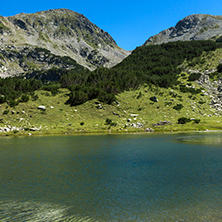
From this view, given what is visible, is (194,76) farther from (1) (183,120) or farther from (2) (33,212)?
(2) (33,212)

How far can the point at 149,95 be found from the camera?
134 meters

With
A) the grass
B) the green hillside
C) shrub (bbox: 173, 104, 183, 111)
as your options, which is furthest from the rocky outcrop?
shrub (bbox: 173, 104, 183, 111)

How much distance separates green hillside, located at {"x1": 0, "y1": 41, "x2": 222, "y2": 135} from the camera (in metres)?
97.1

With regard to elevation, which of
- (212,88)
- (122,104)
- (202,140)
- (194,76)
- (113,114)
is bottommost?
(202,140)

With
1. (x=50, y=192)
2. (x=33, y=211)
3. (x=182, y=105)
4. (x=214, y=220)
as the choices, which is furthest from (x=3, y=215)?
(x=182, y=105)

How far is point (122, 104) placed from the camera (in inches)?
4717

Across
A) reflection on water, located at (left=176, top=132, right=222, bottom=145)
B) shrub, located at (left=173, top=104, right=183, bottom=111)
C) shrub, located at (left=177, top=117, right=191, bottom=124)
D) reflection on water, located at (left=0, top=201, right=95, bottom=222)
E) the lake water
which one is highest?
shrub, located at (left=173, top=104, right=183, bottom=111)

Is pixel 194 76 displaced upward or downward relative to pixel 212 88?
upward

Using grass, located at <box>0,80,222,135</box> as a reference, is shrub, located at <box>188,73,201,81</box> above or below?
above

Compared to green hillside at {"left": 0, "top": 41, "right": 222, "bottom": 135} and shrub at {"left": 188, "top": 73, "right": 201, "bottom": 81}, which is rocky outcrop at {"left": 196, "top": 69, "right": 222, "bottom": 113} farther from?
shrub at {"left": 188, "top": 73, "right": 201, "bottom": 81}

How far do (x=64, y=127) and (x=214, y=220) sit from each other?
278 ft

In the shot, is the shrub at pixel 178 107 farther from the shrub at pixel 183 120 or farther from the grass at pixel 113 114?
the shrub at pixel 183 120

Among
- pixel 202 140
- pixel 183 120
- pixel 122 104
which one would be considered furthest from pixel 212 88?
pixel 202 140

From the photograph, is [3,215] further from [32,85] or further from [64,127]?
[32,85]
